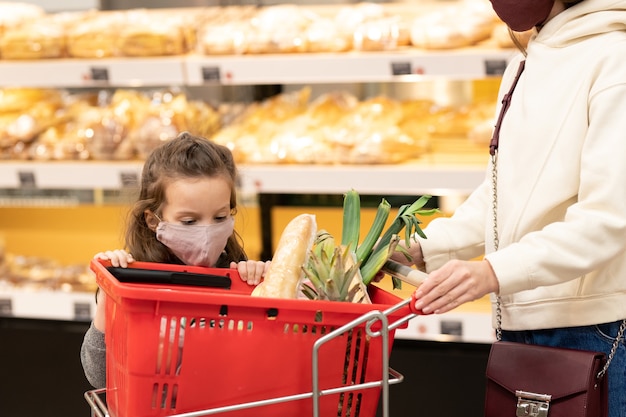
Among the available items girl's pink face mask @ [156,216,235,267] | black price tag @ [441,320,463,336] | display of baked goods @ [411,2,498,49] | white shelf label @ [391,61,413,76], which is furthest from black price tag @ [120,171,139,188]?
girl's pink face mask @ [156,216,235,267]

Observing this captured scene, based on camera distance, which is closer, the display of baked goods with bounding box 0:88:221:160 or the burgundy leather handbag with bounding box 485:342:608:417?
the burgundy leather handbag with bounding box 485:342:608:417

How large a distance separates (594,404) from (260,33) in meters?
2.31

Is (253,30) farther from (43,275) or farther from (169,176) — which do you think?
(169,176)

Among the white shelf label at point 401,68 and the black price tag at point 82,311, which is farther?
the black price tag at point 82,311

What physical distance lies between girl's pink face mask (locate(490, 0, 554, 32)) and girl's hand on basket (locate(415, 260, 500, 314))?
0.52m

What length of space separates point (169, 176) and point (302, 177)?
59.1 inches

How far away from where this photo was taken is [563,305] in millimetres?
1790

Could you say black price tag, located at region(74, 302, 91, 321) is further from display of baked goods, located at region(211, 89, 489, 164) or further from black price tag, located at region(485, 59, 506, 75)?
black price tag, located at region(485, 59, 506, 75)

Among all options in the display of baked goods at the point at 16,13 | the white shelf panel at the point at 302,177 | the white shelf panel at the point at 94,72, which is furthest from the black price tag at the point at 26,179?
the display of baked goods at the point at 16,13

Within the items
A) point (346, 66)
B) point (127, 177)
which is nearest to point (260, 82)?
point (346, 66)

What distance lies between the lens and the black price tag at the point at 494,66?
10.5ft

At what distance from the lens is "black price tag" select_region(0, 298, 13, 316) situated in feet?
12.7

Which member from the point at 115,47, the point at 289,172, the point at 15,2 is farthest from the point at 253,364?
the point at 15,2

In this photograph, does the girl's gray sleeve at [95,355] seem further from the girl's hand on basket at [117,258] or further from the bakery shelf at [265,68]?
the bakery shelf at [265,68]
